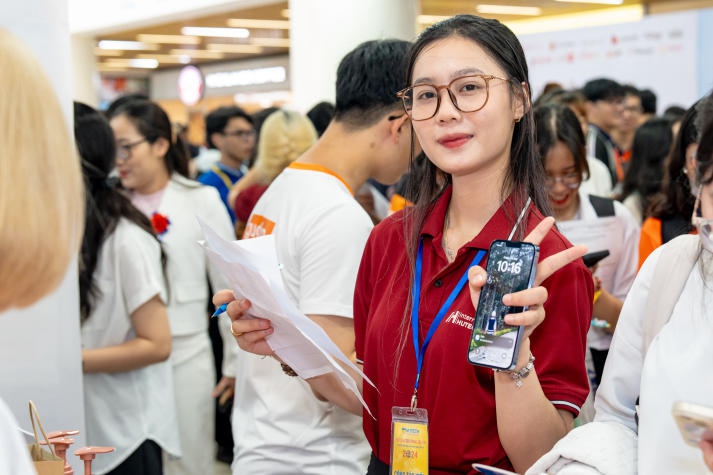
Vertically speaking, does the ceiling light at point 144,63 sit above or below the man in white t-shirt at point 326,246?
above

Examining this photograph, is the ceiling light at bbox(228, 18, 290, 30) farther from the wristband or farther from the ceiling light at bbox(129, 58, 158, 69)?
the wristband

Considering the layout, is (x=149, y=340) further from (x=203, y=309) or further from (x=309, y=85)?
(x=309, y=85)

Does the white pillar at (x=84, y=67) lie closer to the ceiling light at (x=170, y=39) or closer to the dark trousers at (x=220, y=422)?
the ceiling light at (x=170, y=39)

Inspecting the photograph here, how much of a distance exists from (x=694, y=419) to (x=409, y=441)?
2.16ft

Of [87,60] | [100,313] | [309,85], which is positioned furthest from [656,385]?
[87,60]

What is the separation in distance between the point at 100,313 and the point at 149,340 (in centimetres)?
19

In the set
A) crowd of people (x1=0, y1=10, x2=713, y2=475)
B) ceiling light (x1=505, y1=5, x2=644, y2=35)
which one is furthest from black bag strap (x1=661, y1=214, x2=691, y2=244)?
ceiling light (x1=505, y1=5, x2=644, y2=35)

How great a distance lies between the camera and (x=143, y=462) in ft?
9.59

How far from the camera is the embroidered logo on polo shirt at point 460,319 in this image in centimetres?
165

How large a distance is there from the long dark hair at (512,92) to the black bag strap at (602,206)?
4.83 feet

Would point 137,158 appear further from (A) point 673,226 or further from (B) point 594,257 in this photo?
(A) point 673,226

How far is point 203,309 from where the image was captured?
3.81 meters

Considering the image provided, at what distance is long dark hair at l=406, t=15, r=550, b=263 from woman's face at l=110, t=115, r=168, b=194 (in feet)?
7.51

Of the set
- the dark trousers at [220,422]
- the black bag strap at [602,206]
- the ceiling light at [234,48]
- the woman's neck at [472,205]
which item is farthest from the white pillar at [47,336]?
the ceiling light at [234,48]
